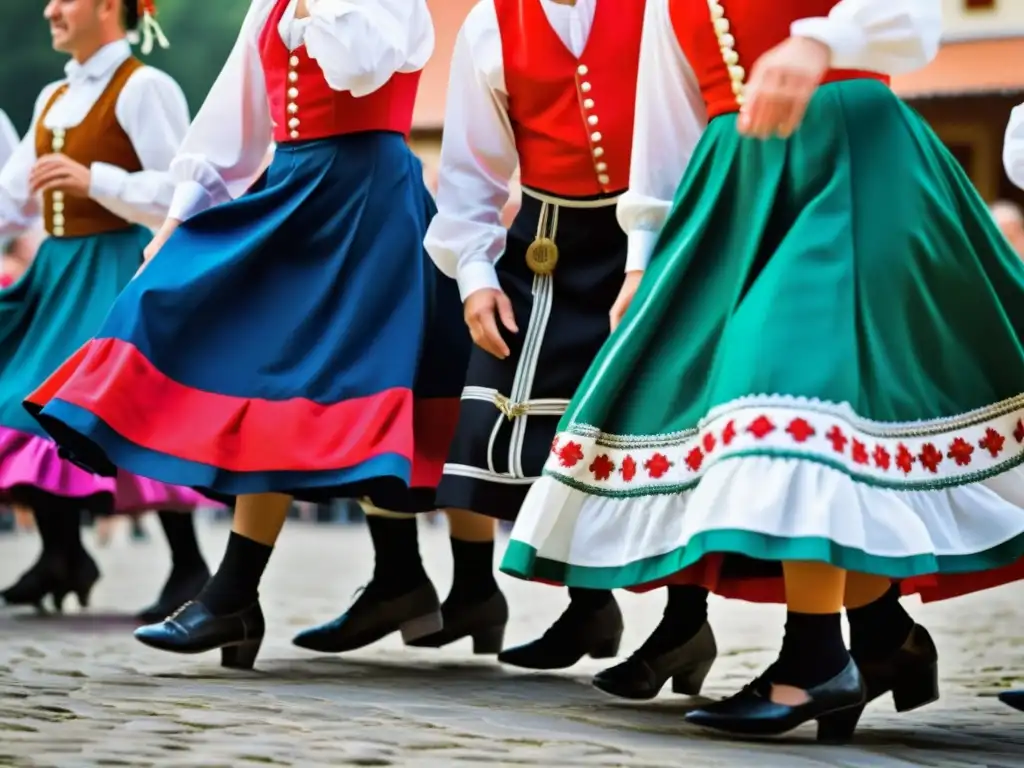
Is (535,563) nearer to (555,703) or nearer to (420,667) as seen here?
(555,703)

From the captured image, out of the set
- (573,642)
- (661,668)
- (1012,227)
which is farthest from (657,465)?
(1012,227)

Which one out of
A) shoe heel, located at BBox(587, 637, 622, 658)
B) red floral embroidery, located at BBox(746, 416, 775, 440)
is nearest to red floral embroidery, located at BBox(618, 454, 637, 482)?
red floral embroidery, located at BBox(746, 416, 775, 440)

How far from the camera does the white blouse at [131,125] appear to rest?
4461mm

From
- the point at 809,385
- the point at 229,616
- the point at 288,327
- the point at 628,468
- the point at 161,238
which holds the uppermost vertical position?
the point at 161,238

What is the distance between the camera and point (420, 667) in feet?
12.6

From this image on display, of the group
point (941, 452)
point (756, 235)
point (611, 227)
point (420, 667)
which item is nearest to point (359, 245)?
point (611, 227)

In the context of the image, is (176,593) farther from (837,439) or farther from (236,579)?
(837,439)

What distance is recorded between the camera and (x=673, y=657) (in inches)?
124

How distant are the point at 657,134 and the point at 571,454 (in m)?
0.59

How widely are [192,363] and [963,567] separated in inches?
60.8

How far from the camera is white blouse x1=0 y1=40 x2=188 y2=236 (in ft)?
14.6

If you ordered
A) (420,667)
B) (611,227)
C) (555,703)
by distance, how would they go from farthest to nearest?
1. (420,667)
2. (611,227)
3. (555,703)

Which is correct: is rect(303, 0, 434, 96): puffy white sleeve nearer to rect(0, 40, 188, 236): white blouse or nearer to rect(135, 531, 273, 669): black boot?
rect(135, 531, 273, 669): black boot

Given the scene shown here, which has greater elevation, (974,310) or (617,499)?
(974,310)
